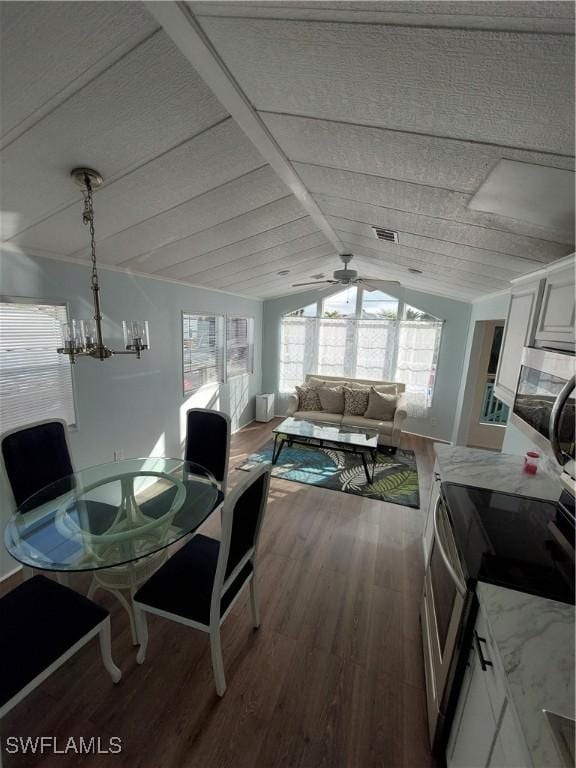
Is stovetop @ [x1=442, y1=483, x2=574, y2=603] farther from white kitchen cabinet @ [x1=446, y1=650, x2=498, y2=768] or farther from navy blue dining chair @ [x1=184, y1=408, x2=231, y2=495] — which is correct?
navy blue dining chair @ [x1=184, y1=408, x2=231, y2=495]

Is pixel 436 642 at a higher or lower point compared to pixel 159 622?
higher

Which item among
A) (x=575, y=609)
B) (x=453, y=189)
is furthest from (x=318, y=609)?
(x=453, y=189)

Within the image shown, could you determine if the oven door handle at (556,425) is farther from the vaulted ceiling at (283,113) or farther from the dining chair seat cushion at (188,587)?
the dining chair seat cushion at (188,587)

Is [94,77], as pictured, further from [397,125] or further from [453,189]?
[453,189]

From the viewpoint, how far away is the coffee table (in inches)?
146

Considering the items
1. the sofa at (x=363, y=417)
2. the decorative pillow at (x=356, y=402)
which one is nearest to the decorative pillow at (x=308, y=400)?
the sofa at (x=363, y=417)

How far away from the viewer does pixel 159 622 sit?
6.28ft

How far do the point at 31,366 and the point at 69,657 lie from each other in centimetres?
180

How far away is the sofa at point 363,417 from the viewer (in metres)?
4.42

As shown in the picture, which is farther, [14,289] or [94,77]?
[14,289]

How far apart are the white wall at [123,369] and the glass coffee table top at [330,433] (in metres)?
1.24

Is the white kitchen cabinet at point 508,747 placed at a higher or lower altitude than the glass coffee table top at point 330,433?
higher

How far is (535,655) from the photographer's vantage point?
90 centimetres

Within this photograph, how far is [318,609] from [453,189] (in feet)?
7.99
